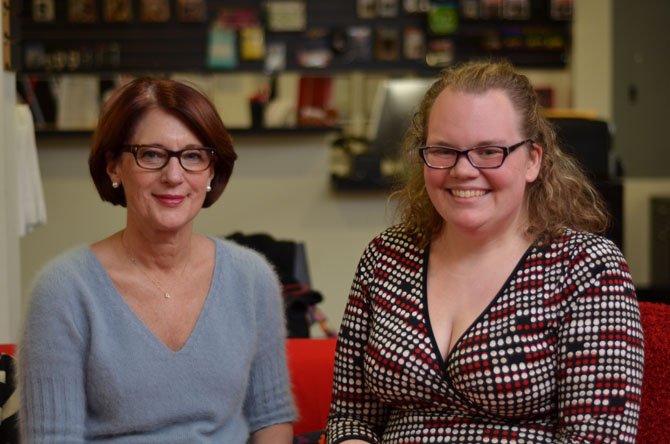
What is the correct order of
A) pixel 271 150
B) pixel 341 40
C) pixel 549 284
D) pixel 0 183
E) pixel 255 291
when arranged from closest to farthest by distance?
pixel 549 284, pixel 255 291, pixel 0 183, pixel 271 150, pixel 341 40

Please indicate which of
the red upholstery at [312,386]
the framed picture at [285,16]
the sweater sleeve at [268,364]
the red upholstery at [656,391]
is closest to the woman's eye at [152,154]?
the sweater sleeve at [268,364]

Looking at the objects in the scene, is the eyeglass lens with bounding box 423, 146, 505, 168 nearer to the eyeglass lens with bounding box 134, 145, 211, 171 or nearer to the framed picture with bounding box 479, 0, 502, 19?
the eyeglass lens with bounding box 134, 145, 211, 171

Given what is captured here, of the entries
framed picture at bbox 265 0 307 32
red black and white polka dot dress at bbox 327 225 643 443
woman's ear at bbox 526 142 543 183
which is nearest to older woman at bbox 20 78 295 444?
red black and white polka dot dress at bbox 327 225 643 443

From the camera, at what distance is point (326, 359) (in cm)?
273

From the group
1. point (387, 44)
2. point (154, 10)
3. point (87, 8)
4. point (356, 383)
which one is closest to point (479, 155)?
point (356, 383)

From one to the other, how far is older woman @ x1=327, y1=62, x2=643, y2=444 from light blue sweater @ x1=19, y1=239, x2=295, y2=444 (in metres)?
0.23

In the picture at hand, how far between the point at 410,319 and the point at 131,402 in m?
0.54

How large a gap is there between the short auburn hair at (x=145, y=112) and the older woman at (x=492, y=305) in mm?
405

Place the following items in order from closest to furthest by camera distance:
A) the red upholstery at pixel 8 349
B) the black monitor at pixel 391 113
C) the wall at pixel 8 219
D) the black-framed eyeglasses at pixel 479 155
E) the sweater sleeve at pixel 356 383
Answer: the black-framed eyeglasses at pixel 479 155, the sweater sleeve at pixel 356 383, the red upholstery at pixel 8 349, the wall at pixel 8 219, the black monitor at pixel 391 113

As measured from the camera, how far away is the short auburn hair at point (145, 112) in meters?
1.99

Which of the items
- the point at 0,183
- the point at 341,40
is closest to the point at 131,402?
the point at 0,183

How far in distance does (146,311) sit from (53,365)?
0.20m

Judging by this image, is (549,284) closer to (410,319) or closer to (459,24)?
(410,319)

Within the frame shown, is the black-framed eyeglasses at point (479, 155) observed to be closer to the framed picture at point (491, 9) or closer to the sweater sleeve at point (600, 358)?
the sweater sleeve at point (600, 358)
